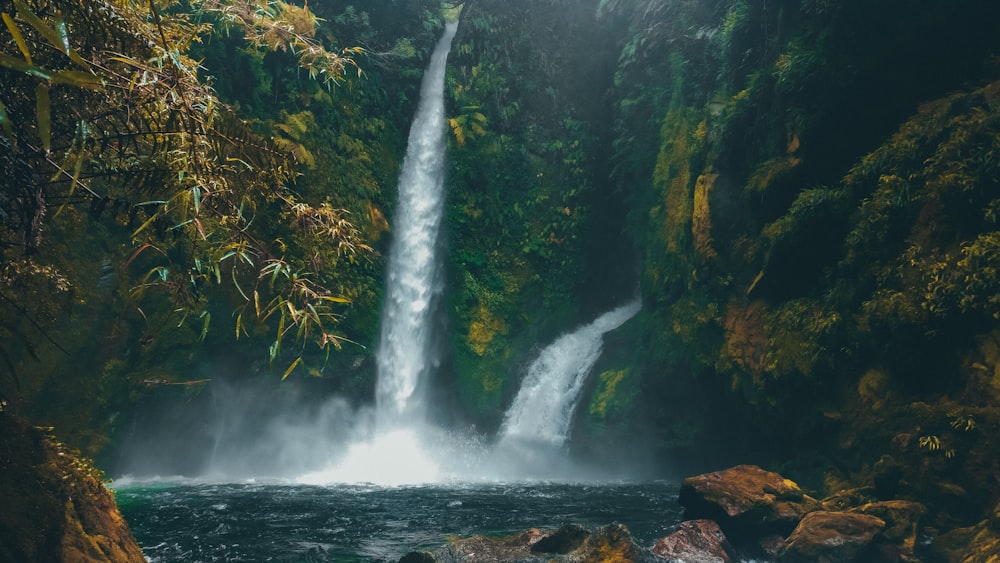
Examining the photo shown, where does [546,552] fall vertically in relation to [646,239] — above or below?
below

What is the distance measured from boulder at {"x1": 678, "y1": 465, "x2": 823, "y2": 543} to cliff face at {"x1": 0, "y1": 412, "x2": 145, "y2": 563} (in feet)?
22.4

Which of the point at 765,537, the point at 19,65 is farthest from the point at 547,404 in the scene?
the point at 19,65

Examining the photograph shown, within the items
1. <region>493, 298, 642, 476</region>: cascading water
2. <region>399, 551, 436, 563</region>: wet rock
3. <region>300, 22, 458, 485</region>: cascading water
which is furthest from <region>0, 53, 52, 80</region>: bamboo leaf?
<region>493, 298, 642, 476</region>: cascading water

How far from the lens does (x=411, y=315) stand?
16016 millimetres

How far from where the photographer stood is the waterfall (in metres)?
14.7

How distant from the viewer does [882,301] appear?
8.29m

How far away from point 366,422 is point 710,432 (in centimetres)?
889

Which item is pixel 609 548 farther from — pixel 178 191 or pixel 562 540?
pixel 178 191

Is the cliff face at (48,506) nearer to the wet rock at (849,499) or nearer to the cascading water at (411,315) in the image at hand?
the wet rock at (849,499)

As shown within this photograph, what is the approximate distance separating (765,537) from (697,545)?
1.15 metres

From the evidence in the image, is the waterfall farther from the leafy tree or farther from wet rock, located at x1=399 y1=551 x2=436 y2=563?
the leafy tree

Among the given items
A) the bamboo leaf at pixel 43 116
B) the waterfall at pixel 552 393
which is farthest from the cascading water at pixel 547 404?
the bamboo leaf at pixel 43 116

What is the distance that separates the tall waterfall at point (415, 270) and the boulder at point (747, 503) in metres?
9.19

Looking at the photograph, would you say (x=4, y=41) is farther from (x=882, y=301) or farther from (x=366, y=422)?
(x=366, y=422)
